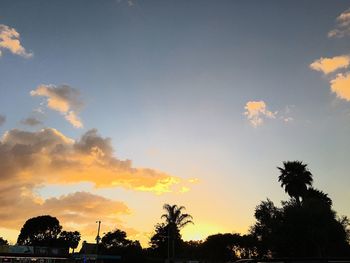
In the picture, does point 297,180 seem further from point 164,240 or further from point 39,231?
point 39,231

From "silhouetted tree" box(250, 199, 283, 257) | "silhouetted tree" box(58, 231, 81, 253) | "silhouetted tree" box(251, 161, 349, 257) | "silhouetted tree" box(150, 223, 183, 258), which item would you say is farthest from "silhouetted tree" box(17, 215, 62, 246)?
"silhouetted tree" box(251, 161, 349, 257)

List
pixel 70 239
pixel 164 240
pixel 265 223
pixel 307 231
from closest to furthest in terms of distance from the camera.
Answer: pixel 307 231
pixel 265 223
pixel 164 240
pixel 70 239

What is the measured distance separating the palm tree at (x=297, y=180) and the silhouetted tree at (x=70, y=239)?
342ft

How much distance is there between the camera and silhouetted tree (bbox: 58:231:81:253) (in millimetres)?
139250

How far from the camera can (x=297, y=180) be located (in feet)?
193

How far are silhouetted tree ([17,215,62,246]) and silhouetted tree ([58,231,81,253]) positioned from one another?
452 cm

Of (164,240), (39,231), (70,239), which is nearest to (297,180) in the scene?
(164,240)

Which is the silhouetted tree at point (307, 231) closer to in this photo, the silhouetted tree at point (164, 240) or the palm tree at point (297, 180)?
the palm tree at point (297, 180)

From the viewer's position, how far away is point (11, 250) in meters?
84.9

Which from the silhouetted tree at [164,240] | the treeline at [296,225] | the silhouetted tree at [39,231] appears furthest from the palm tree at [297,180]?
the silhouetted tree at [39,231]

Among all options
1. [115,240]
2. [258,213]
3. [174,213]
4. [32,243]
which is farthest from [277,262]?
[115,240]

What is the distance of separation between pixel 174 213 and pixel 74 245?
85232 millimetres

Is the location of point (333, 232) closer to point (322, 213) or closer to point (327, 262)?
point (322, 213)

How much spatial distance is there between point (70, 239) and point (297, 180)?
11388 centimetres
